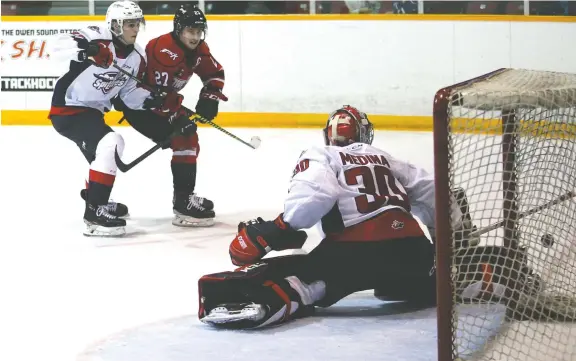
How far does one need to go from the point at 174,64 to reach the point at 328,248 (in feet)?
7.19

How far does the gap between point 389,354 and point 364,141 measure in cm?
77

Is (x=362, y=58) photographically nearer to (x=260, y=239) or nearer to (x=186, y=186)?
(x=186, y=186)

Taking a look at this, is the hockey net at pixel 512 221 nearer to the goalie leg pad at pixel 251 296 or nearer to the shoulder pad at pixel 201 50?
the goalie leg pad at pixel 251 296

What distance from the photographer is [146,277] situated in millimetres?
4090

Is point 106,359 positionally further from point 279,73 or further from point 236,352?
point 279,73

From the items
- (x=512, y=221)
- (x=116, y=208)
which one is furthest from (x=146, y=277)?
(x=512, y=221)

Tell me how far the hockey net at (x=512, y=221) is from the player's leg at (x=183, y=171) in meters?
2.11

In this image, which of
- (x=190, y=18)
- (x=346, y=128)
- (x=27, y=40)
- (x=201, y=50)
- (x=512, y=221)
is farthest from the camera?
(x=27, y=40)

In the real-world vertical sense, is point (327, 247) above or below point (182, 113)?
below

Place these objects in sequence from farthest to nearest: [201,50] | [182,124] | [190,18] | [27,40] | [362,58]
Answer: [27,40] < [362,58] < [201,50] < [182,124] < [190,18]

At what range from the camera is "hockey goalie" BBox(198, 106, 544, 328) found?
3186 mm

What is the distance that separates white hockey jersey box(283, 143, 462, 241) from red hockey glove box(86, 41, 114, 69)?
1.90 m

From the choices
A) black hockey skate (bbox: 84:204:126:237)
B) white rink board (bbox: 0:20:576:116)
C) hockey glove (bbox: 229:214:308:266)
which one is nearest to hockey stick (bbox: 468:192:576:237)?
hockey glove (bbox: 229:214:308:266)

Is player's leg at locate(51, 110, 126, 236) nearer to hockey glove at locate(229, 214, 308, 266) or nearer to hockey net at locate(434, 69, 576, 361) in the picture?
hockey glove at locate(229, 214, 308, 266)
